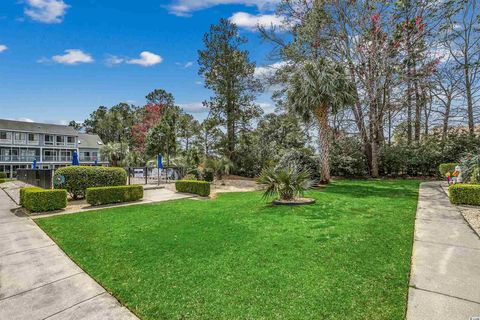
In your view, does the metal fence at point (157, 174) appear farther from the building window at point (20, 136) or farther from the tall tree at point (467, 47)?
the building window at point (20, 136)

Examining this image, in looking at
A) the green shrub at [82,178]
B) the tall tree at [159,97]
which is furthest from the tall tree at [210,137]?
the tall tree at [159,97]

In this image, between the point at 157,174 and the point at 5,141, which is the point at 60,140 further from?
the point at 157,174

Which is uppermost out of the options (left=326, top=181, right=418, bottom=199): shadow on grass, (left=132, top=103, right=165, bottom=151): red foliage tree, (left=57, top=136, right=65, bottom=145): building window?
(left=132, top=103, right=165, bottom=151): red foliage tree

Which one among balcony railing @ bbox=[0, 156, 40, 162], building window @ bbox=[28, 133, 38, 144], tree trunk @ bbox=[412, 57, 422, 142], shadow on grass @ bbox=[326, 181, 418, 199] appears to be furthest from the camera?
building window @ bbox=[28, 133, 38, 144]

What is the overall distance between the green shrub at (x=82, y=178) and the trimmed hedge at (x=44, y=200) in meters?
1.33

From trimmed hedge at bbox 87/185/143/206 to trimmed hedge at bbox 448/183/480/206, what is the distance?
1048 centimetres

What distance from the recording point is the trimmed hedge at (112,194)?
8930 mm

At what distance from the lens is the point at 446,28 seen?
1242 centimetres

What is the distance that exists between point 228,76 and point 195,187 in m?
12.6

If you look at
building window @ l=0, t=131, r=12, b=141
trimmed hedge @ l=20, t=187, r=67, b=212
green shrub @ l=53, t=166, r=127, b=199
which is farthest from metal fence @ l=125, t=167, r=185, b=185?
building window @ l=0, t=131, r=12, b=141

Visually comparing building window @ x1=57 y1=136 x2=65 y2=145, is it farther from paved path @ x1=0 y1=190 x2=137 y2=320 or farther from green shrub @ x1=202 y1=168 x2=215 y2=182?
paved path @ x1=0 y1=190 x2=137 y2=320

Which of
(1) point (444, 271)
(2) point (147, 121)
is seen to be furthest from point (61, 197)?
(2) point (147, 121)

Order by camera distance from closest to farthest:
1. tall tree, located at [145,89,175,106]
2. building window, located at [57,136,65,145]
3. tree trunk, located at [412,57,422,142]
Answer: tree trunk, located at [412,57,422,142] < building window, located at [57,136,65,145] < tall tree, located at [145,89,175,106]

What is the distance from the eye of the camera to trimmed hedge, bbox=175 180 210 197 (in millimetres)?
10820
